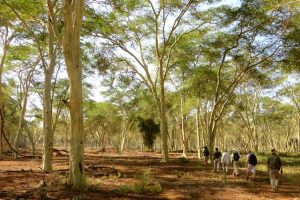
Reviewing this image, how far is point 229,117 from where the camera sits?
47219mm

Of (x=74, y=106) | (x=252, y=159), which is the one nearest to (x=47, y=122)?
(x=74, y=106)

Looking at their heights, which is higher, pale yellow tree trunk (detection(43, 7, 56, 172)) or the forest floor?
pale yellow tree trunk (detection(43, 7, 56, 172))

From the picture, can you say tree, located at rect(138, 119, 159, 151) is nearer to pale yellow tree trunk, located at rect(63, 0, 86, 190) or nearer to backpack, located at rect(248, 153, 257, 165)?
backpack, located at rect(248, 153, 257, 165)

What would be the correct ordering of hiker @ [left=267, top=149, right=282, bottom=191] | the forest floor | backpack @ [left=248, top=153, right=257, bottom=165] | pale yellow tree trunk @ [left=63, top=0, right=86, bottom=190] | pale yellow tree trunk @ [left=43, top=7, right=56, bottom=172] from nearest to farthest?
the forest floor < pale yellow tree trunk @ [left=63, top=0, right=86, bottom=190] < hiker @ [left=267, top=149, right=282, bottom=191] < pale yellow tree trunk @ [left=43, top=7, right=56, bottom=172] < backpack @ [left=248, top=153, right=257, bottom=165]

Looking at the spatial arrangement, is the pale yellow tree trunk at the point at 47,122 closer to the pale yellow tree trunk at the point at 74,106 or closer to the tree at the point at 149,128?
the pale yellow tree trunk at the point at 74,106

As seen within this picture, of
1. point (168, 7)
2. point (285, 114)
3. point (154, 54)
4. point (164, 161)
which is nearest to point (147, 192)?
point (164, 161)

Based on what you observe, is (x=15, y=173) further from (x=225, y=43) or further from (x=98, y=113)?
(x=98, y=113)

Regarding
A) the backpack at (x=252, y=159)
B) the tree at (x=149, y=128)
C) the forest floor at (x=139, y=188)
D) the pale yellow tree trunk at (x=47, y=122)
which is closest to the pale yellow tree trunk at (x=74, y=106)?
the forest floor at (x=139, y=188)

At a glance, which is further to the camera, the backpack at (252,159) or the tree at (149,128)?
the tree at (149,128)

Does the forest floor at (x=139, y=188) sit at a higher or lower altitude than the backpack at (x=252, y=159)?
lower

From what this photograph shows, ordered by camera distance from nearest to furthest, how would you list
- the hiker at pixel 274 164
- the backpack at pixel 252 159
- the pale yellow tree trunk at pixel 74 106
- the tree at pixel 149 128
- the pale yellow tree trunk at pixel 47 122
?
the pale yellow tree trunk at pixel 74 106 → the hiker at pixel 274 164 → the pale yellow tree trunk at pixel 47 122 → the backpack at pixel 252 159 → the tree at pixel 149 128

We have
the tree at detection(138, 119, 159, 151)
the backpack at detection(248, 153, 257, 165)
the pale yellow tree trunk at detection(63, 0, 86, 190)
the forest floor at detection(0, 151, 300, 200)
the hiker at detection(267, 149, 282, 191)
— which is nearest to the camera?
the forest floor at detection(0, 151, 300, 200)

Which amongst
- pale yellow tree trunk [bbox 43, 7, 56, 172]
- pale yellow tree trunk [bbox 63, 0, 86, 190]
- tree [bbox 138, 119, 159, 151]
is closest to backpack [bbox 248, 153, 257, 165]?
pale yellow tree trunk [bbox 63, 0, 86, 190]

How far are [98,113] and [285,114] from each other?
85.2 feet
